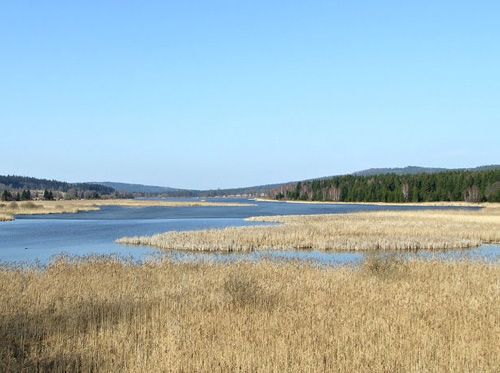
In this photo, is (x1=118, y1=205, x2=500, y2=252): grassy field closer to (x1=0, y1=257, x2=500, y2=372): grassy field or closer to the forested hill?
(x1=0, y1=257, x2=500, y2=372): grassy field

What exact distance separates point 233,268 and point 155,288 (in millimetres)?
4703

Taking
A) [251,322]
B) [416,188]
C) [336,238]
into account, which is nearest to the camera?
[251,322]

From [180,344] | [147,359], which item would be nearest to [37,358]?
[147,359]

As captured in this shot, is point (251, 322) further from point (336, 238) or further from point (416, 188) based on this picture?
point (416, 188)

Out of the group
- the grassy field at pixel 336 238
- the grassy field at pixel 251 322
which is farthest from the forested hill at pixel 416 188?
the grassy field at pixel 251 322

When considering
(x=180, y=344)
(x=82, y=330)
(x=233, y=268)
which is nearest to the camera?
(x=180, y=344)

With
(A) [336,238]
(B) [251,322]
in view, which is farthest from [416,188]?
(B) [251,322]

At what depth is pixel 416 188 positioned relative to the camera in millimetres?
147750

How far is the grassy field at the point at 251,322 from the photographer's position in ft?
27.5

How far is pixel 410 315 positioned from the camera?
11.6 meters

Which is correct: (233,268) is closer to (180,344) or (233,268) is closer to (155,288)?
(155,288)

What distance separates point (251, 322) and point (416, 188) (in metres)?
144

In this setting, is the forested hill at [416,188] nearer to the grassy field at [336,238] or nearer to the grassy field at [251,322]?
the grassy field at [336,238]

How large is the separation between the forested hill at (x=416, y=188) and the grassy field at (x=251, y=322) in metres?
125
